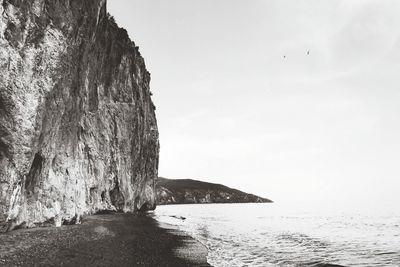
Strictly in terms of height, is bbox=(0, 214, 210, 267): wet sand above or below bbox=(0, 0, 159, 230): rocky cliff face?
below

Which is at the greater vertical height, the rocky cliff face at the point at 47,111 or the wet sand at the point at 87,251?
the rocky cliff face at the point at 47,111

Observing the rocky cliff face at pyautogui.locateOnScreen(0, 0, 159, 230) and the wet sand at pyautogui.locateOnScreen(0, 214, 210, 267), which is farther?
the rocky cliff face at pyautogui.locateOnScreen(0, 0, 159, 230)

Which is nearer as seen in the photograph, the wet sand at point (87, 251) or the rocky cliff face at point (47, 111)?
the wet sand at point (87, 251)

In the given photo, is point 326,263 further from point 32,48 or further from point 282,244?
point 32,48

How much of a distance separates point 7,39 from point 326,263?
24.4 m

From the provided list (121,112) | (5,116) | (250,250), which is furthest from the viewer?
(121,112)

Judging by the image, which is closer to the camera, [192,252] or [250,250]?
[192,252]

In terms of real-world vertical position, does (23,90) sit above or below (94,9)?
below

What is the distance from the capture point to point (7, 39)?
20.5 meters

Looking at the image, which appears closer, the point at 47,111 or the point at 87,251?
the point at 87,251

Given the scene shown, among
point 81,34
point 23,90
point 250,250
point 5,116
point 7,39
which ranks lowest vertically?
point 250,250

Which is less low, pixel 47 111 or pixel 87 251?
pixel 47 111

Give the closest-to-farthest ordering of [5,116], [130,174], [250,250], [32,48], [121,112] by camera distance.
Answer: [5,116] < [32,48] < [250,250] < [121,112] < [130,174]

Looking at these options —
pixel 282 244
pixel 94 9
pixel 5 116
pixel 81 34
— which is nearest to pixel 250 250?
pixel 282 244
